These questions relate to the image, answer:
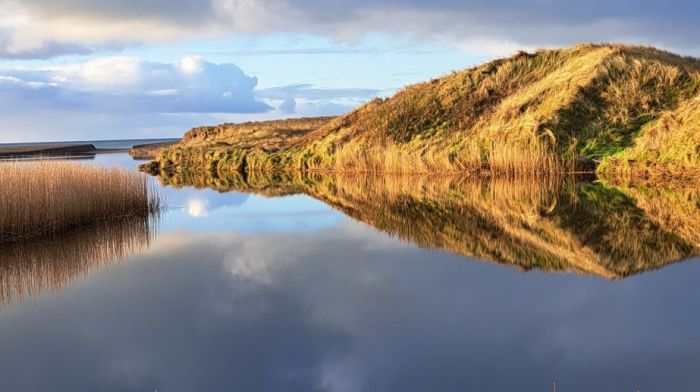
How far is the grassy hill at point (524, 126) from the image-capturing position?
884 inches

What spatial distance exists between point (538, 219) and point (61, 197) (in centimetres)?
884

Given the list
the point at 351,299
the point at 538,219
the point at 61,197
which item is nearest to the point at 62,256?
the point at 61,197

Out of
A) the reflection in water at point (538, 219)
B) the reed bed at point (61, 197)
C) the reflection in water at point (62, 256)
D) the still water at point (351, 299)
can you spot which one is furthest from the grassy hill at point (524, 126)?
the reflection in water at point (62, 256)

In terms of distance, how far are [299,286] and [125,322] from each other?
6.99 feet

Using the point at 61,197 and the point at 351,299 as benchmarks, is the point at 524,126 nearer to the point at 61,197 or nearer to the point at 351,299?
the point at 61,197

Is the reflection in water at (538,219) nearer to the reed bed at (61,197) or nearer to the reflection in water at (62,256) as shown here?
the reflection in water at (62,256)

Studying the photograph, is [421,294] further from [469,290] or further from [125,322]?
[125,322]

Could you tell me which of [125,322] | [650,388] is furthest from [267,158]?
[650,388]

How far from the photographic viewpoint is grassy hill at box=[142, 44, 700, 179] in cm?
2245

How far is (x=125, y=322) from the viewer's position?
655cm

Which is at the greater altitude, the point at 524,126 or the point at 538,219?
the point at 524,126

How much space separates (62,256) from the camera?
32.1 feet

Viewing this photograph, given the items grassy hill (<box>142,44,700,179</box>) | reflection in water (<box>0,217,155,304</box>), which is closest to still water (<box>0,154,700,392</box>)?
reflection in water (<box>0,217,155,304</box>)

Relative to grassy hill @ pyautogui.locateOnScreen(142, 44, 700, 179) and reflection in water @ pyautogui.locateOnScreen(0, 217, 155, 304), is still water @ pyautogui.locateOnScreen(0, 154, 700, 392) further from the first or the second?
grassy hill @ pyautogui.locateOnScreen(142, 44, 700, 179)
